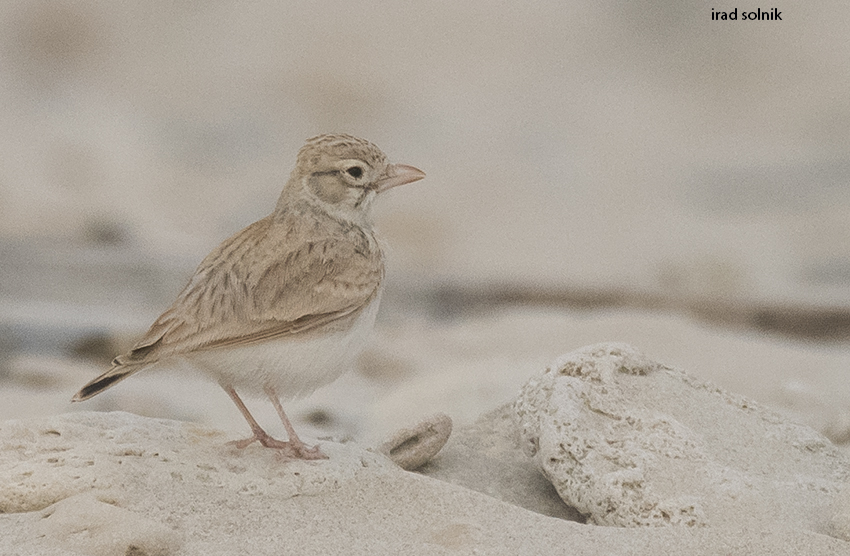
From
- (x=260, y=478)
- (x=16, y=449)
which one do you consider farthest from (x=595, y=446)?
(x=16, y=449)

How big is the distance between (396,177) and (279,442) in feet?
3.76

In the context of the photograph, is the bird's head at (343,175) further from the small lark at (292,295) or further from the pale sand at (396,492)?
the pale sand at (396,492)

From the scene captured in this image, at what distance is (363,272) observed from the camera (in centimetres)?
368

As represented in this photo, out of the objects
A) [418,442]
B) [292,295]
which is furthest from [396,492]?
[418,442]

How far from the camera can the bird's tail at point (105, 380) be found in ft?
10.6

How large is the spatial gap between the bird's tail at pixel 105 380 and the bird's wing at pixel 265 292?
28 millimetres


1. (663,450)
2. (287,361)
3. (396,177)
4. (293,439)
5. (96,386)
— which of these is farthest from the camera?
(663,450)

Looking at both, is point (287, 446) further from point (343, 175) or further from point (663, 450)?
point (663, 450)

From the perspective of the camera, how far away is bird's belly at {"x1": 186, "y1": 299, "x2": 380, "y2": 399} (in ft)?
11.4

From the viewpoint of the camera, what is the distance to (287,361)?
3486mm

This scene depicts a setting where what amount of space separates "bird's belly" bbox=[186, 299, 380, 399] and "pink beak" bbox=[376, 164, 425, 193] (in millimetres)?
509

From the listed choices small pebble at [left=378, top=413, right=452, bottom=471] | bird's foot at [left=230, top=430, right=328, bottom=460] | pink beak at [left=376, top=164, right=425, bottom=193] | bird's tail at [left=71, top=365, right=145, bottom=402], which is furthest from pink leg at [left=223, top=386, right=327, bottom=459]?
pink beak at [left=376, top=164, right=425, bottom=193]

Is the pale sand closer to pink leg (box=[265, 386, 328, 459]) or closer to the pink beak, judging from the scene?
pink leg (box=[265, 386, 328, 459])

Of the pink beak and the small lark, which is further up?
the pink beak
